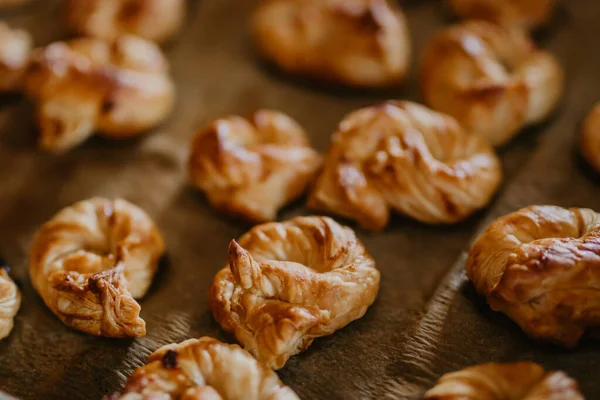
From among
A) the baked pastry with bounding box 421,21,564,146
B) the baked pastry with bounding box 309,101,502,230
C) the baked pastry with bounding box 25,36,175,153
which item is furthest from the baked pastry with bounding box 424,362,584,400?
the baked pastry with bounding box 25,36,175,153

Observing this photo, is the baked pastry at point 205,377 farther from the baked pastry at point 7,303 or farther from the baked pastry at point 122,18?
the baked pastry at point 122,18

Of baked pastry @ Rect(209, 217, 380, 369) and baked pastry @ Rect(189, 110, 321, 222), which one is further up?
baked pastry @ Rect(189, 110, 321, 222)

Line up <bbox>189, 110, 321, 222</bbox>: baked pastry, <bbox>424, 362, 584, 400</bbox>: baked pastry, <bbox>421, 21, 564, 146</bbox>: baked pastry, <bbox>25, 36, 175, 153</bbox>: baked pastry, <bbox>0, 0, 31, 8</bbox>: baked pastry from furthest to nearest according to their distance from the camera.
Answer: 1. <bbox>0, 0, 31, 8</bbox>: baked pastry
2. <bbox>25, 36, 175, 153</bbox>: baked pastry
3. <bbox>421, 21, 564, 146</bbox>: baked pastry
4. <bbox>189, 110, 321, 222</bbox>: baked pastry
5. <bbox>424, 362, 584, 400</bbox>: baked pastry

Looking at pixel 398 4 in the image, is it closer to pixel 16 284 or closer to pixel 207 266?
pixel 207 266

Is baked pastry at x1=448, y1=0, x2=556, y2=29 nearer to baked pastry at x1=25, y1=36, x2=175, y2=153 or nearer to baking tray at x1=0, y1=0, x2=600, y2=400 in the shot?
baking tray at x1=0, y1=0, x2=600, y2=400

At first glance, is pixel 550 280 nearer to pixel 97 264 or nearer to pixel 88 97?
pixel 97 264

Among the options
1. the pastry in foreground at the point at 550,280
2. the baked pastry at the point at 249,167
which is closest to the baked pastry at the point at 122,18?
the baked pastry at the point at 249,167

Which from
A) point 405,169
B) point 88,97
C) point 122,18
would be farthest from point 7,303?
point 122,18
